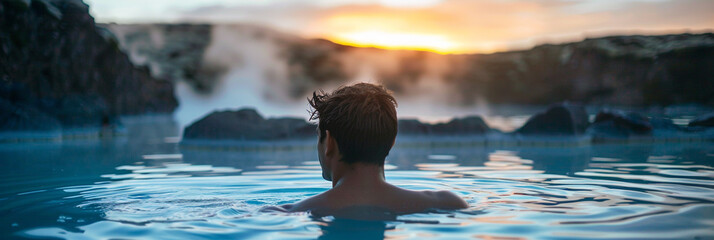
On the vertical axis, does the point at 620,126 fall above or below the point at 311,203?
above

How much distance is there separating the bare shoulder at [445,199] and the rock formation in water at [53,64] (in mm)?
13510

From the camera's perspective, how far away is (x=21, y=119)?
13.3 metres

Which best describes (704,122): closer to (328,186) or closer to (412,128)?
(412,128)

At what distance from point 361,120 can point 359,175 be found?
0.32 metres

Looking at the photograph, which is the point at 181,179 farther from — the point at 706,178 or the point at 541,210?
the point at 706,178

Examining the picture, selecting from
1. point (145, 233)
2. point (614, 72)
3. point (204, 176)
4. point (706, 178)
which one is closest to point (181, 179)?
point (204, 176)

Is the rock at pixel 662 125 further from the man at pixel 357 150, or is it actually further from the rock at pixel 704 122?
the man at pixel 357 150

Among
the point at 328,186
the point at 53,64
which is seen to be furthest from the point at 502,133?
the point at 53,64

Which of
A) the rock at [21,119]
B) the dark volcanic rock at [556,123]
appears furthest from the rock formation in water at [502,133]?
the rock at [21,119]

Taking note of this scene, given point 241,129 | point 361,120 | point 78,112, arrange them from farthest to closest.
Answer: point 78,112 < point 241,129 < point 361,120

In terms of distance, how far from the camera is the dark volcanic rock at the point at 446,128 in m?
11.8

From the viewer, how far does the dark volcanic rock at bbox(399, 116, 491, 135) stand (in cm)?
1180

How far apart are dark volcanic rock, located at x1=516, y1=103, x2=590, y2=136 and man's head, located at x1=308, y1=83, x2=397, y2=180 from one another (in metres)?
9.93

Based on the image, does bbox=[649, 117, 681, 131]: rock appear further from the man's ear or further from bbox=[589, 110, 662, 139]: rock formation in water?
the man's ear
